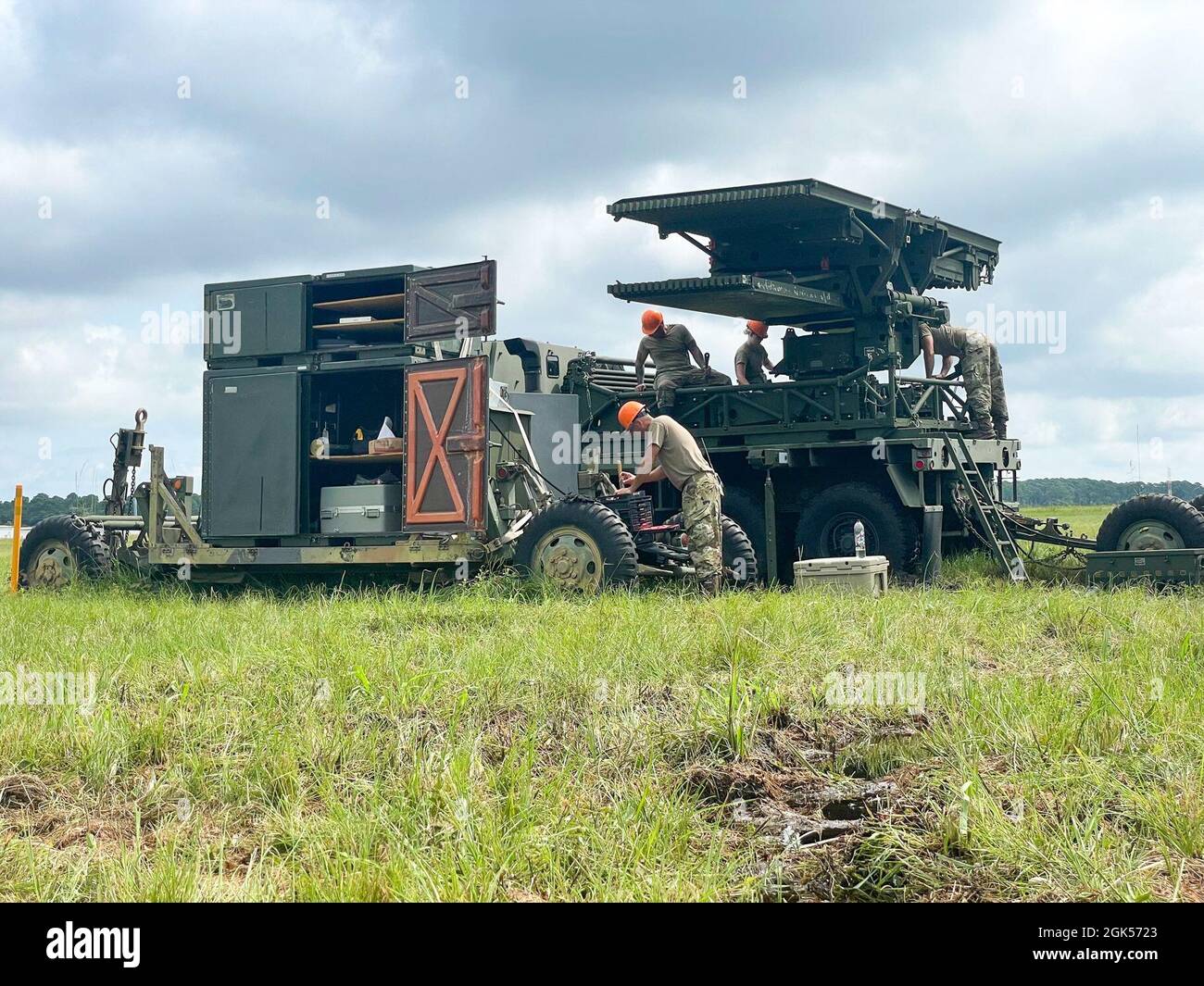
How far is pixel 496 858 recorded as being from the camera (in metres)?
4.37

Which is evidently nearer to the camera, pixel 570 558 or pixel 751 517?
pixel 570 558

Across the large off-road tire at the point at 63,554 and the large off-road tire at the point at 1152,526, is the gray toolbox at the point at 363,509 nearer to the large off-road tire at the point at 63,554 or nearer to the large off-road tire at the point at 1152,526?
the large off-road tire at the point at 63,554

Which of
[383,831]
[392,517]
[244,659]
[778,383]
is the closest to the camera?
[383,831]

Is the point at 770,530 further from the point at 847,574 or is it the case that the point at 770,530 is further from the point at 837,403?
the point at 847,574

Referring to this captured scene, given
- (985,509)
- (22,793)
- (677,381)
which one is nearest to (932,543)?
(985,509)

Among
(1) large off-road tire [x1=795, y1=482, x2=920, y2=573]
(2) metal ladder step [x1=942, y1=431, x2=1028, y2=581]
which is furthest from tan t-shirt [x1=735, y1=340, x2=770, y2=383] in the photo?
(2) metal ladder step [x1=942, y1=431, x2=1028, y2=581]

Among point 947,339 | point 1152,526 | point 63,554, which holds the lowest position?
point 63,554

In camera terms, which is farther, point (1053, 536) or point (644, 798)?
point (1053, 536)

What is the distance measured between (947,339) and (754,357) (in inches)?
79.6

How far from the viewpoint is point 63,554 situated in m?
14.0

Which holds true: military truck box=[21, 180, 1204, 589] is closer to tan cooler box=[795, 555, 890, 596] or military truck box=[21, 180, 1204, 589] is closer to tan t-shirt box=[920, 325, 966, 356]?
tan t-shirt box=[920, 325, 966, 356]
